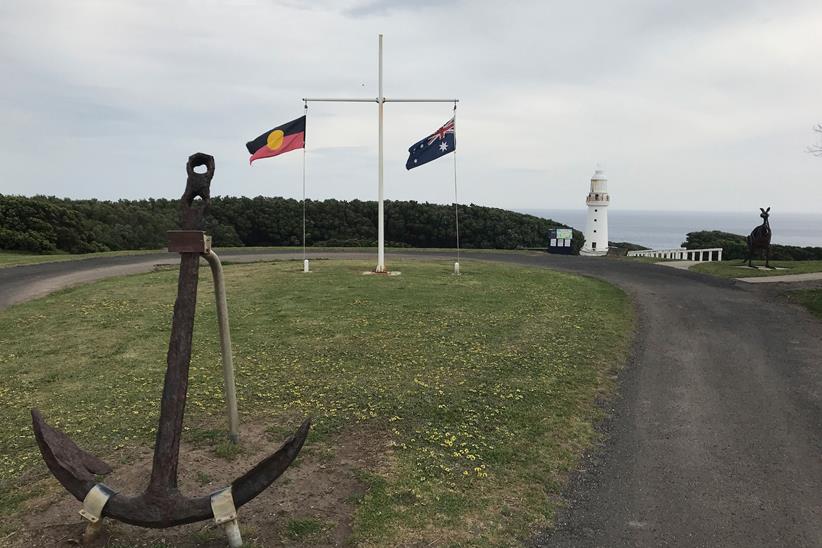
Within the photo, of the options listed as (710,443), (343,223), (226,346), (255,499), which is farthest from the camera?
(343,223)

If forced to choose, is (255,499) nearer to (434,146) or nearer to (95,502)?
(95,502)

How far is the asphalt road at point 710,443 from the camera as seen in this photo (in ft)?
13.4

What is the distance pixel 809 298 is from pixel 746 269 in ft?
18.3

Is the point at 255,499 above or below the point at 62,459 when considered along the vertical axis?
below

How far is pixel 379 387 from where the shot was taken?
6.75 m

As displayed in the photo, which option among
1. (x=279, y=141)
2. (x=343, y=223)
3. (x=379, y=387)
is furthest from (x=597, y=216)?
(x=379, y=387)

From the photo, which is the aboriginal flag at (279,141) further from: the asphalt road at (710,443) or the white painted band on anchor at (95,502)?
the white painted band on anchor at (95,502)

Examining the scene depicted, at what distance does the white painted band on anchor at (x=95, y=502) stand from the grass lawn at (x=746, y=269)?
17.9 m

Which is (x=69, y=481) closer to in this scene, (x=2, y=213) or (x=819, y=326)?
(x=819, y=326)

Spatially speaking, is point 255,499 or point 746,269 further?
point 746,269

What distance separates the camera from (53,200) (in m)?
32.0

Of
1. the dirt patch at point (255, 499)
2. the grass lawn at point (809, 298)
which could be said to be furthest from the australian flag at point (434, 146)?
the dirt patch at point (255, 499)

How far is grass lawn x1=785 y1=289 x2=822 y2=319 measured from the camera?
11.8 m

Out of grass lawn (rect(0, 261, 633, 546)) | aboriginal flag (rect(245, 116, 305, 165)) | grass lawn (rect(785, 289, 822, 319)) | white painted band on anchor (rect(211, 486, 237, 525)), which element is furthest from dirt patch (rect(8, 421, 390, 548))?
grass lawn (rect(785, 289, 822, 319))
